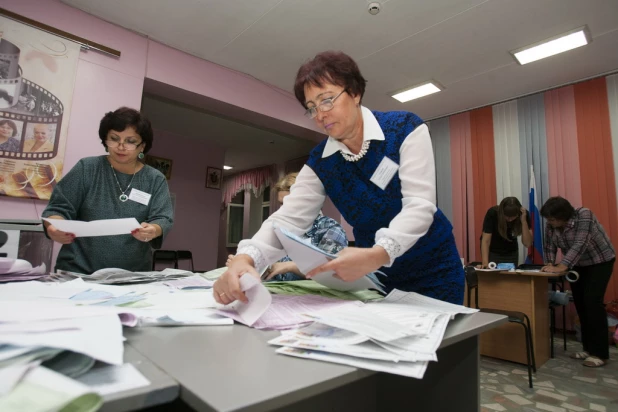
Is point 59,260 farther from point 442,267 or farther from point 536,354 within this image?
point 536,354

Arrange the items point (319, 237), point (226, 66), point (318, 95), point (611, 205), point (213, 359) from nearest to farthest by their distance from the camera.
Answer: point (213, 359) < point (318, 95) < point (319, 237) < point (611, 205) < point (226, 66)

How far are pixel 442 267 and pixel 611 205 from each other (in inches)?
148

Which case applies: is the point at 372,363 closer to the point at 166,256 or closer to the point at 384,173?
the point at 384,173

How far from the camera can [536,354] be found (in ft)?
8.61

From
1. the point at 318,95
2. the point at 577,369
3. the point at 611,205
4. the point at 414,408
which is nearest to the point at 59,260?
the point at 318,95

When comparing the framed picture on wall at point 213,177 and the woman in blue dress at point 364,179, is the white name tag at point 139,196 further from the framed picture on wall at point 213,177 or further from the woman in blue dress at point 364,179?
the framed picture on wall at point 213,177

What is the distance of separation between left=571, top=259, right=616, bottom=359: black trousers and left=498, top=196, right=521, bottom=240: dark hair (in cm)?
74

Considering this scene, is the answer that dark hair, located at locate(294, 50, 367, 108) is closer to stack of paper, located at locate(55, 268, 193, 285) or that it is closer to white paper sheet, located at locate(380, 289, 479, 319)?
white paper sheet, located at locate(380, 289, 479, 319)

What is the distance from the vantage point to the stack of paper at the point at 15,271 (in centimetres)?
104

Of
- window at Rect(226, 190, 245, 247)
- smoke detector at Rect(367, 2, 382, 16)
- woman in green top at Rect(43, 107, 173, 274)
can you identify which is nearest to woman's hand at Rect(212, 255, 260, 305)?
woman in green top at Rect(43, 107, 173, 274)

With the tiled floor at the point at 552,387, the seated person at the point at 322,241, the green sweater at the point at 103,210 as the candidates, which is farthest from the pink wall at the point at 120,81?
the tiled floor at the point at 552,387

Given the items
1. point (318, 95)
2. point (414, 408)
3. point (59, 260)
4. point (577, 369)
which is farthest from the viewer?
point (577, 369)

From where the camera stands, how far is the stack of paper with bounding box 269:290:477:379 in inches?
17.3

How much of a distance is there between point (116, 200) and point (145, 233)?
246 millimetres
